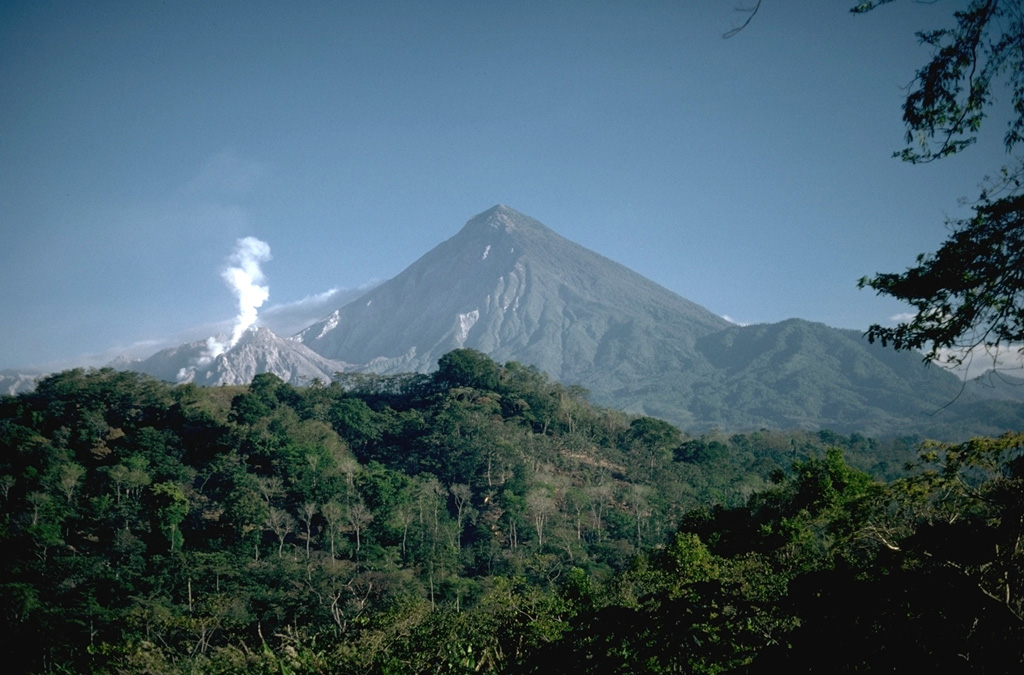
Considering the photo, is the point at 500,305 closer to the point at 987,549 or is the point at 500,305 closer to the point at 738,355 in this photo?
the point at 738,355

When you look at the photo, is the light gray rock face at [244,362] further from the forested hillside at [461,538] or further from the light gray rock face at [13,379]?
the forested hillside at [461,538]

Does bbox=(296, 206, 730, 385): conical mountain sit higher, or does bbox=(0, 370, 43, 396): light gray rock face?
bbox=(296, 206, 730, 385): conical mountain

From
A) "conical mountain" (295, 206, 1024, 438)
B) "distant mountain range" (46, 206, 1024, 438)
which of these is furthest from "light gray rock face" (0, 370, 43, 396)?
"conical mountain" (295, 206, 1024, 438)

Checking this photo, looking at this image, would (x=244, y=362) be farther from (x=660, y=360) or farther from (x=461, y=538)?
(x=461, y=538)

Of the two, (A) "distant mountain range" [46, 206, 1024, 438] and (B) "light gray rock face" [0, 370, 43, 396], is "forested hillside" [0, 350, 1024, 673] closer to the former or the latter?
(A) "distant mountain range" [46, 206, 1024, 438]

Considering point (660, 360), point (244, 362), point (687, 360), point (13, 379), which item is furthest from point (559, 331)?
point (13, 379)
